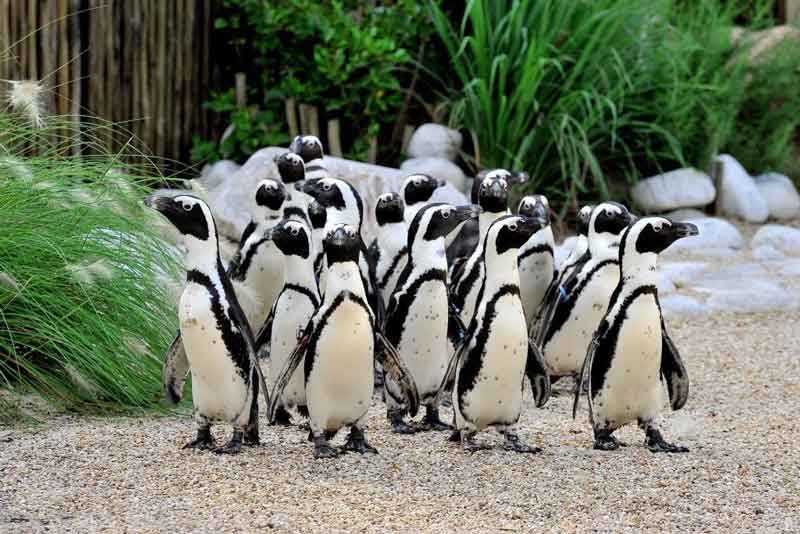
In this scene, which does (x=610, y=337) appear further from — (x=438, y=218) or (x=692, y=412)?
(x=692, y=412)

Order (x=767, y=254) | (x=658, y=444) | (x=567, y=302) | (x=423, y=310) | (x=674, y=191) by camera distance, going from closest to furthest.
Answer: (x=658, y=444) → (x=423, y=310) → (x=567, y=302) → (x=767, y=254) → (x=674, y=191)

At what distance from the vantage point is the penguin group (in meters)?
4.04

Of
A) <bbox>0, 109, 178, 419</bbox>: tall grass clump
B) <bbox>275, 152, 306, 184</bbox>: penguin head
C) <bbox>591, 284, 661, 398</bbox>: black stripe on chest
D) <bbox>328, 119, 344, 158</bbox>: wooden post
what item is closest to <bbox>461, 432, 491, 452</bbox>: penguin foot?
<bbox>591, 284, 661, 398</bbox>: black stripe on chest

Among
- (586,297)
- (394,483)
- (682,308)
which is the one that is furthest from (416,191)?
(682,308)

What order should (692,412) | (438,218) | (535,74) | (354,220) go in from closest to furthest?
(438,218) → (354,220) → (692,412) → (535,74)

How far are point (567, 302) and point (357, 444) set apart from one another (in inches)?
54.2

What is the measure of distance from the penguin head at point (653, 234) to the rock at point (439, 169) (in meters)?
4.45

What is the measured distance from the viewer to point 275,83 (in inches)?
362

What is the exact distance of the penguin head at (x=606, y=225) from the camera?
4977 mm

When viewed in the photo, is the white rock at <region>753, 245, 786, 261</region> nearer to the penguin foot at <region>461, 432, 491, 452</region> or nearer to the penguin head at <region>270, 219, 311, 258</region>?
the penguin foot at <region>461, 432, 491, 452</region>

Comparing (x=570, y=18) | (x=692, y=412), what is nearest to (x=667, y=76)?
(x=570, y=18)

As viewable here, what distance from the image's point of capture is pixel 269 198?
5.27 m

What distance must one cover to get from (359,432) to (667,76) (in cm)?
572

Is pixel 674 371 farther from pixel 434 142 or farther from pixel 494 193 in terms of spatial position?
pixel 434 142
